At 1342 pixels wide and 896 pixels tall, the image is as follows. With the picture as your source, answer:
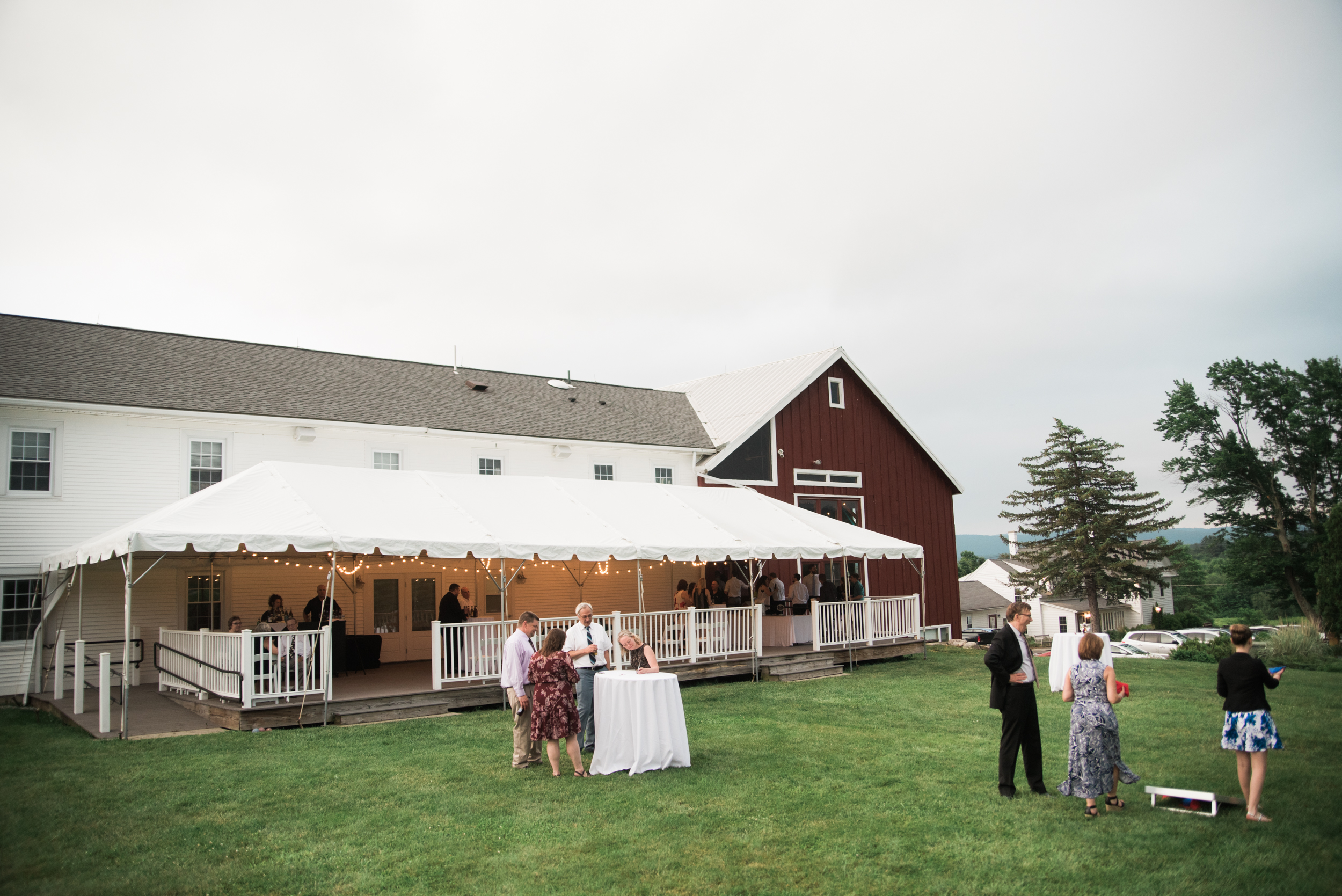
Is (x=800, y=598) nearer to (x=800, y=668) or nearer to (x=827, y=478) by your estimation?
(x=800, y=668)

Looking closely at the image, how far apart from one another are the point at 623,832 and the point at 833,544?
11.1 meters

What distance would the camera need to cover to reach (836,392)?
81.3 feet

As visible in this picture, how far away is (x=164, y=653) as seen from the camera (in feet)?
49.7

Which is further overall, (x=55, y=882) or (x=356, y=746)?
(x=356, y=746)

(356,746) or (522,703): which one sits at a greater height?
(522,703)

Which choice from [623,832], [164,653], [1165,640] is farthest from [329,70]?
[1165,640]

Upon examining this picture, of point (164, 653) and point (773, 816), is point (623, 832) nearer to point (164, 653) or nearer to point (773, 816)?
point (773, 816)

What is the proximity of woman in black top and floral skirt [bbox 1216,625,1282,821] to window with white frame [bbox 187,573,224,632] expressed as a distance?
16439 mm

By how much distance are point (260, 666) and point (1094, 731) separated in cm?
1020

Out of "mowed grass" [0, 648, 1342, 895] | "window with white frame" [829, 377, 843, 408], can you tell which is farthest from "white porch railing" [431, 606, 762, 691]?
"window with white frame" [829, 377, 843, 408]

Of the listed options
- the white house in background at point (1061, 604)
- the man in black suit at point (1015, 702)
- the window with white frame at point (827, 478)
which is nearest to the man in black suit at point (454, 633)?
the man in black suit at point (1015, 702)

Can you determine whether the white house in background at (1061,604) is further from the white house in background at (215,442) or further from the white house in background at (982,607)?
the white house in background at (215,442)

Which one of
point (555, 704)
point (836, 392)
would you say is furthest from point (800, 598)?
point (555, 704)

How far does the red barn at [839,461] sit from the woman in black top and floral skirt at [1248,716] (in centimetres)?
1552
